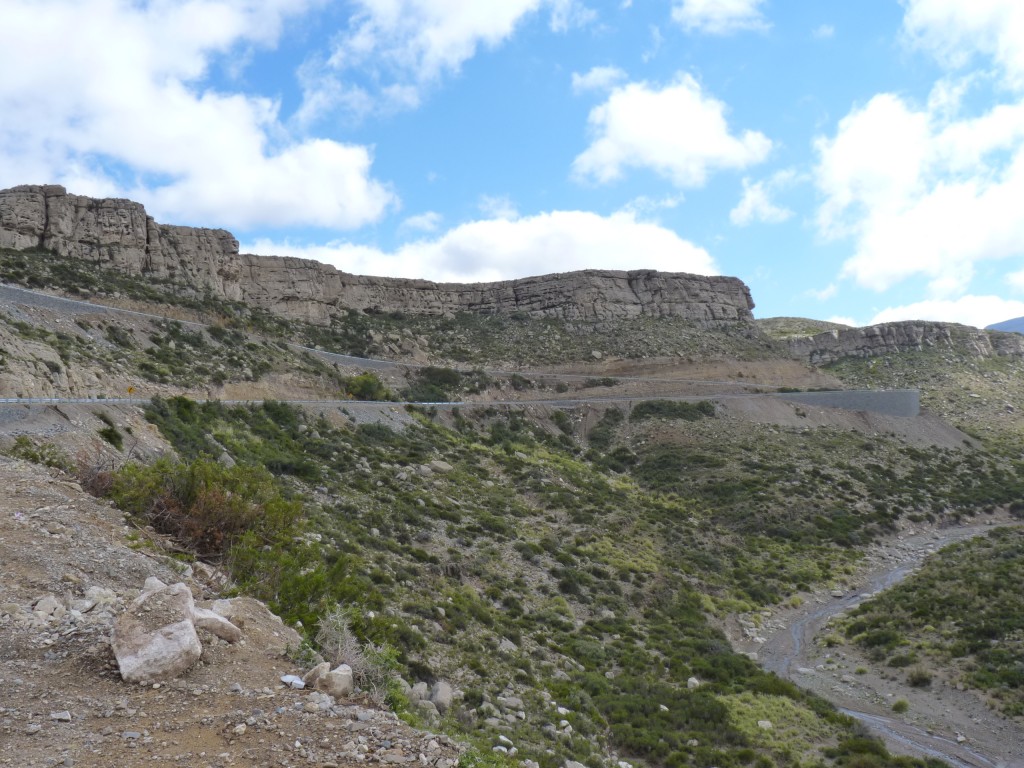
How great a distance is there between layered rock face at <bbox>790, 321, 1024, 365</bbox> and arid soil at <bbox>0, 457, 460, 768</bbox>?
80842mm

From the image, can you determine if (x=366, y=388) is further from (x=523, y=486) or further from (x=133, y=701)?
(x=133, y=701)

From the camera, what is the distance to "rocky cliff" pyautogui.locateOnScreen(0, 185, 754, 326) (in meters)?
46.9

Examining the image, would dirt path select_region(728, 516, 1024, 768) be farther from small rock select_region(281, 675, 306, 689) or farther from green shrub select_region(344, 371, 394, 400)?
green shrub select_region(344, 371, 394, 400)

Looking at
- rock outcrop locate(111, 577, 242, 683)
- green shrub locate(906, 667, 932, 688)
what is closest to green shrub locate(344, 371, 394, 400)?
green shrub locate(906, 667, 932, 688)

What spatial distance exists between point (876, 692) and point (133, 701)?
1785 cm

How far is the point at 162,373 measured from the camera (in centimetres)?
2872

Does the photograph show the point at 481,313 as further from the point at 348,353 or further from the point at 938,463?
the point at 938,463

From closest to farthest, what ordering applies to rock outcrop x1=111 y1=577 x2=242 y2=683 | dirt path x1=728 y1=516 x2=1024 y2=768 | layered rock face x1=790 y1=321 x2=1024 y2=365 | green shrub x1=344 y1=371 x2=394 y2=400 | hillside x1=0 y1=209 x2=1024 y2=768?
1. rock outcrop x1=111 y1=577 x2=242 y2=683
2. hillside x1=0 y1=209 x2=1024 y2=768
3. dirt path x1=728 y1=516 x2=1024 y2=768
4. green shrub x1=344 y1=371 x2=394 y2=400
5. layered rock face x1=790 y1=321 x2=1024 y2=365

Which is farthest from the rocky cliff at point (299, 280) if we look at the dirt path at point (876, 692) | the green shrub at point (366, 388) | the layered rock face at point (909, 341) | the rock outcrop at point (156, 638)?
the rock outcrop at point (156, 638)

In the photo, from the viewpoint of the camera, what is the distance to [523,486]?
2961 centimetres

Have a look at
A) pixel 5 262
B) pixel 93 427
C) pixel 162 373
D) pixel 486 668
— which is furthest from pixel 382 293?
pixel 486 668

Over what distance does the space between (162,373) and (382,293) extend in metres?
37.9

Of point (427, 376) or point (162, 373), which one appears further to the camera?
point (427, 376)

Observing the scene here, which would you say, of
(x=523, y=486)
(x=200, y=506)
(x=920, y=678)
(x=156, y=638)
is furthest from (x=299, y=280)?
(x=156, y=638)
